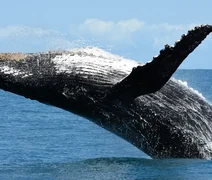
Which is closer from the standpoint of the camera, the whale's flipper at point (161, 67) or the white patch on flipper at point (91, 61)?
the whale's flipper at point (161, 67)

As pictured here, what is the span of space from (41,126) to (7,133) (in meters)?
5.27

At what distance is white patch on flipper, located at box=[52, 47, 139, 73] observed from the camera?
14.8 m

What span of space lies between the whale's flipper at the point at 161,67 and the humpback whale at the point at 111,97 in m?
0.62

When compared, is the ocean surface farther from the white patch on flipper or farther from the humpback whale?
the white patch on flipper

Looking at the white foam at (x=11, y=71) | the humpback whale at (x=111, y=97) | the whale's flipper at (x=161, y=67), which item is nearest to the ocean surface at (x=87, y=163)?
the humpback whale at (x=111, y=97)

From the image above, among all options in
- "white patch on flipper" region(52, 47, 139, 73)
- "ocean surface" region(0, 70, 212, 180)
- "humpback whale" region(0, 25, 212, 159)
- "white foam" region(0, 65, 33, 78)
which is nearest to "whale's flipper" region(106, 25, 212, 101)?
"humpback whale" region(0, 25, 212, 159)

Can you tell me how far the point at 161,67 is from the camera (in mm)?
13492

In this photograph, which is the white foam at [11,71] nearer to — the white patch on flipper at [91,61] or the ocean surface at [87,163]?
the white patch on flipper at [91,61]

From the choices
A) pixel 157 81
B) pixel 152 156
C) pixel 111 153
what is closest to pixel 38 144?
pixel 111 153

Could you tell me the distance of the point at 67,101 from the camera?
15.1m

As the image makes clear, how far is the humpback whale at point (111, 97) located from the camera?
48.5 ft

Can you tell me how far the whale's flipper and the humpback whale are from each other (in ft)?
2.05

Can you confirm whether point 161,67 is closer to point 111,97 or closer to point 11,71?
point 111,97

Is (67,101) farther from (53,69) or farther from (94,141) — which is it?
(94,141)
